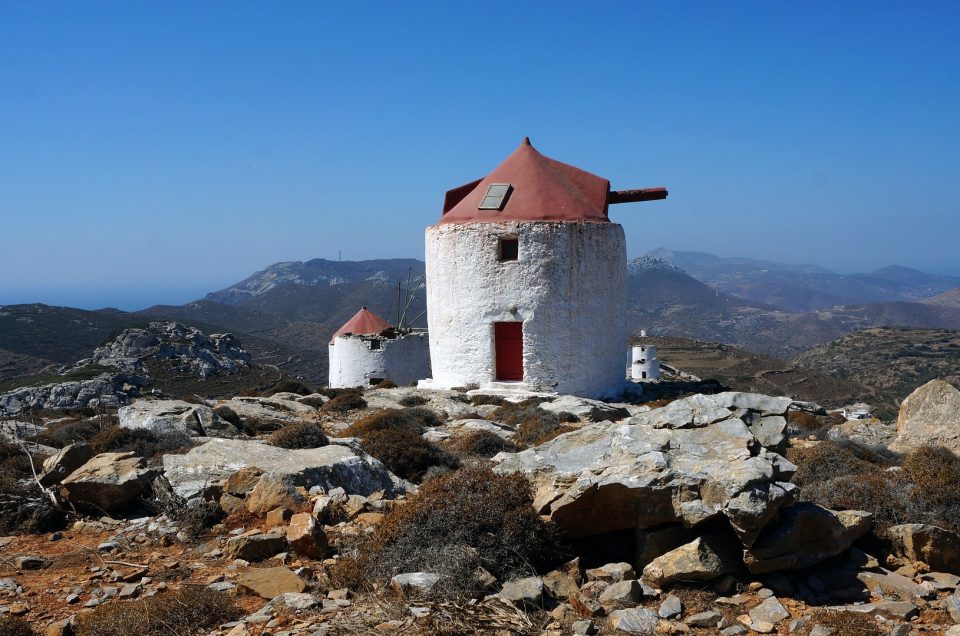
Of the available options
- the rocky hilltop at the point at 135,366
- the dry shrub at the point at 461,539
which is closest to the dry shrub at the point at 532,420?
the dry shrub at the point at 461,539

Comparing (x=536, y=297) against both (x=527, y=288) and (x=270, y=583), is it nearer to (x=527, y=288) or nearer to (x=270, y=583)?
(x=527, y=288)

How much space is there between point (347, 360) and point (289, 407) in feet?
29.8

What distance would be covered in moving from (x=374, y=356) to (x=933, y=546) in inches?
755

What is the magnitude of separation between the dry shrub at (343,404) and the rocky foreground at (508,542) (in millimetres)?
6544

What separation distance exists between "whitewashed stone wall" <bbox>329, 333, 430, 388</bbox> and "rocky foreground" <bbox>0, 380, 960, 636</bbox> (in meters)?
15.5

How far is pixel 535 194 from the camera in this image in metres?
16.9

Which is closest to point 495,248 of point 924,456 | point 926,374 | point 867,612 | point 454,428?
point 454,428

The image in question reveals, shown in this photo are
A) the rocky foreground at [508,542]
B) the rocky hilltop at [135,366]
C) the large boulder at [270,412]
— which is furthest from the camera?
Result: the rocky hilltop at [135,366]

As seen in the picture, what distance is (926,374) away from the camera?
46594 mm

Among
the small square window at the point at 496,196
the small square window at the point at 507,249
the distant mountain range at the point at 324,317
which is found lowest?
the distant mountain range at the point at 324,317

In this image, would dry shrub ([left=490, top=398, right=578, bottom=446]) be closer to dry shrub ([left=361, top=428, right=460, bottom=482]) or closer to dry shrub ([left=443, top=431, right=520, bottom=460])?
dry shrub ([left=443, top=431, right=520, bottom=460])

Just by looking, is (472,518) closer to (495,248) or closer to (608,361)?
(495,248)

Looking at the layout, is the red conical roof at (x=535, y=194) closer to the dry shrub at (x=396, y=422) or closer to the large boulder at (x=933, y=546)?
the dry shrub at (x=396, y=422)

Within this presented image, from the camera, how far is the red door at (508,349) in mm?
16781
